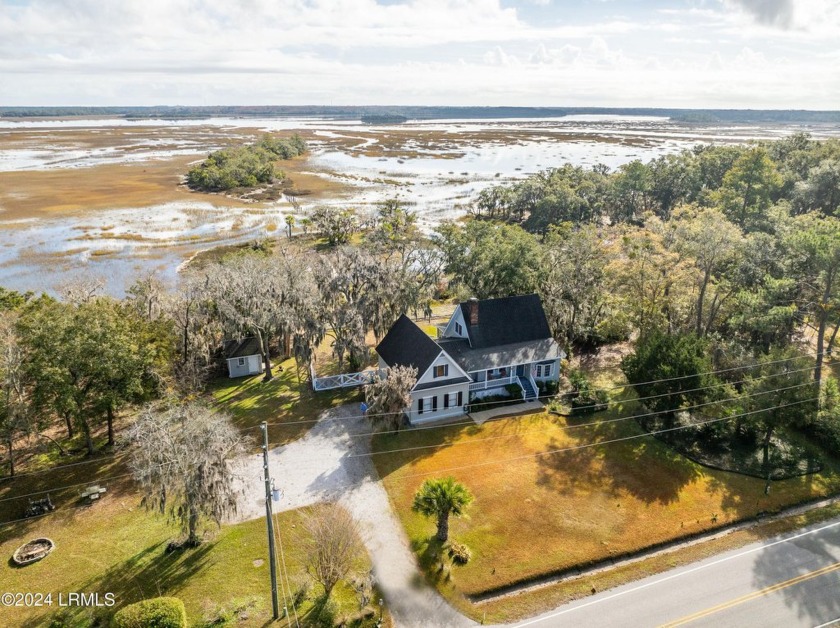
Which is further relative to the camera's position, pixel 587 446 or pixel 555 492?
pixel 587 446

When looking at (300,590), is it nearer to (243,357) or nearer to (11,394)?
(11,394)

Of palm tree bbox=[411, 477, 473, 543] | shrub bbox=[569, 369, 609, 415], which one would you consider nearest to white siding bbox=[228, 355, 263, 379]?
palm tree bbox=[411, 477, 473, 543]

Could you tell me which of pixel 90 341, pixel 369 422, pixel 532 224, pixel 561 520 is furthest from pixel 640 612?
pixel 532 224

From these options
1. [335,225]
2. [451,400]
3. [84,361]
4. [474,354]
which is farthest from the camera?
[335,225]

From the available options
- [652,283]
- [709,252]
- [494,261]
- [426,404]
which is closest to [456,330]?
[426,404]

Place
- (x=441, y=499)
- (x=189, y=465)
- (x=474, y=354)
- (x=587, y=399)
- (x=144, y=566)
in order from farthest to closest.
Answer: (x=474, y=354)
(x=587, y=399)
(x=441, y=499)
(x=144, y=566)
(x=189, y=465)

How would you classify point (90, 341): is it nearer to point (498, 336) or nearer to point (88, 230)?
point (498, 336)

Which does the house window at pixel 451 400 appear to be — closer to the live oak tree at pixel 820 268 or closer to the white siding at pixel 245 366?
the white siding at pixel 245 366

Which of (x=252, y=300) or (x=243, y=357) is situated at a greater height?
(x=252, y=300)
